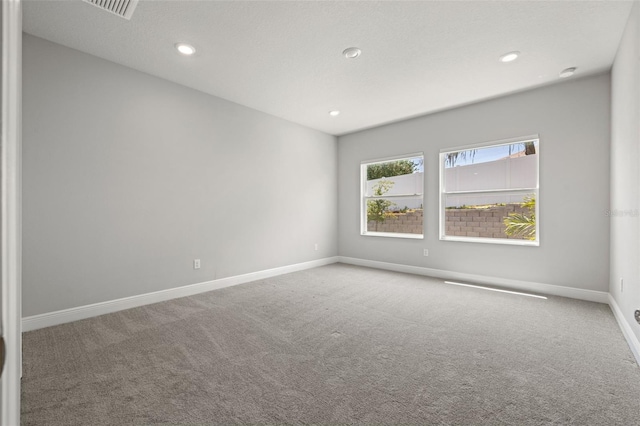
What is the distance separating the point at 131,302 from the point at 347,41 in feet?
11.6

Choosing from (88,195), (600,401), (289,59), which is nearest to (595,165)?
(600,401)

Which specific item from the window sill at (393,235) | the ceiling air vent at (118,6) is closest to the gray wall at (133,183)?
the ceiling air vent at (118,6)

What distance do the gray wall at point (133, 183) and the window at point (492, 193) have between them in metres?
2.75

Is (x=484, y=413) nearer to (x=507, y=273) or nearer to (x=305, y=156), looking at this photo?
(x=507, y=273)

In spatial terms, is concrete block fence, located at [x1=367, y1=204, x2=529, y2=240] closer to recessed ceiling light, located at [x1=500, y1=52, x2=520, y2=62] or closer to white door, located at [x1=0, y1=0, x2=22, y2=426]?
recessed ceiling light, located at [x1=500, y1=52, x2=520, y2=62]

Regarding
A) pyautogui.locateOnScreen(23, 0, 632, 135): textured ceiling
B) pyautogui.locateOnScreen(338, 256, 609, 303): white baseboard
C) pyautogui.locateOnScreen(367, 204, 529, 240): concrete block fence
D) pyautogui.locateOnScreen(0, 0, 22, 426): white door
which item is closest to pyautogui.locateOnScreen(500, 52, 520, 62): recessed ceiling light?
pyautogui.locateOnScreen(23, 0, 632, 135): textured ceiling

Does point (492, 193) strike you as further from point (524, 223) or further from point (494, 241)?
point (494, 241)

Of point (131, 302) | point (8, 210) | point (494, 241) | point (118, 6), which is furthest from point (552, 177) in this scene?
point (131, 302)

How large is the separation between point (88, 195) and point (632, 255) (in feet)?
16.2

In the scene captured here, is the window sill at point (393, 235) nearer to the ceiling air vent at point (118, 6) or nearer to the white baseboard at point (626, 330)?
the white baseboard at point (626, 330)

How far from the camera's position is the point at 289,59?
9.82ft

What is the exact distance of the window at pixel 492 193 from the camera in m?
3.85

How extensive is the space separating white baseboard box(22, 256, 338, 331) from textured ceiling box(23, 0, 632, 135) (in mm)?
2575

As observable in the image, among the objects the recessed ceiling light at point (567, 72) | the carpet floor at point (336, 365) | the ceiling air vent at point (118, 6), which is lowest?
the carpet floor at point (336, 365)
